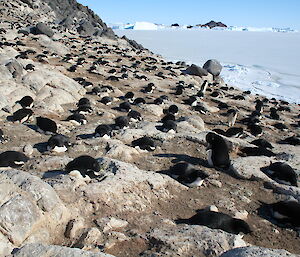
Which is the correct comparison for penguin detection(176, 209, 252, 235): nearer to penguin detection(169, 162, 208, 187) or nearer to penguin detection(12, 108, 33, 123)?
penguin detection(169, 162, 208, 187)

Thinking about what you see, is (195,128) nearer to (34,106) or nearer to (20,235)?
(34,106)

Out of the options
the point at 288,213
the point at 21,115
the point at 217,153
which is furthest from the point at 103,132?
the point at 288,213

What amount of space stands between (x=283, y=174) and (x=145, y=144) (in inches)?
142

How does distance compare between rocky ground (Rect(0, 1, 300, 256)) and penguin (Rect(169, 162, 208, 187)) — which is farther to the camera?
penguin (Rect(169, 162, 208, 187))

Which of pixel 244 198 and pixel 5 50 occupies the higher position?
pixel 5 50

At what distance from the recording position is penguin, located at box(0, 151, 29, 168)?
6211 millimetres

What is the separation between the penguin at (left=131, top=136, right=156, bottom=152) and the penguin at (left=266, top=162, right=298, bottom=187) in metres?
3.14

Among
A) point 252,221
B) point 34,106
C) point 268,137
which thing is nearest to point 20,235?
point 252,221

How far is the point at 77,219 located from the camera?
187 inches

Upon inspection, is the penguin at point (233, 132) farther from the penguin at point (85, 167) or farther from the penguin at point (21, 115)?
the penguin at point (21, 115)

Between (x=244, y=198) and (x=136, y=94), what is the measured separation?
445 inches

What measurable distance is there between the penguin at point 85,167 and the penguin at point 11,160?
112 centimetres

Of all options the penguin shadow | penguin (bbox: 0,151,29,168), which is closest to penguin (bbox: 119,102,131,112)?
the penguin shadow

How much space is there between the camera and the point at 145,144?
8.54m
